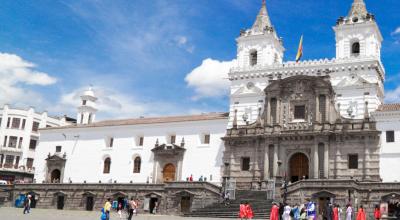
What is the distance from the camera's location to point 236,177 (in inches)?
1854

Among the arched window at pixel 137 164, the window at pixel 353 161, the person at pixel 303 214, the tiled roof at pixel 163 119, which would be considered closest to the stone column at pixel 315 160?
the window at pixel 353 161

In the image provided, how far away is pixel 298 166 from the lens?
A: 45.4 m

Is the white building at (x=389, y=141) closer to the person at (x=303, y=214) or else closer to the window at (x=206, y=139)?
the window at (x=206, y=139)

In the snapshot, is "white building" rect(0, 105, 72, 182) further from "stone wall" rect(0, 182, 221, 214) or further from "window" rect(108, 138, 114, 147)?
"window" rect(108, 138, 114, 147)

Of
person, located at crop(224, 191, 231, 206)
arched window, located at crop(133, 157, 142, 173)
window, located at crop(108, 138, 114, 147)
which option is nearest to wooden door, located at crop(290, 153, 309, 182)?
person, located at crop(224, 191, 231, 206)

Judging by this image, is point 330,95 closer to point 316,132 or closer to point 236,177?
point 316,132

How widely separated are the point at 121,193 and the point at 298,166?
1651 cm

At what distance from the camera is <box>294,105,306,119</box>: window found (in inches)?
1817

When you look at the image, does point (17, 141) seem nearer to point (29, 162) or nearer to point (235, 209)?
point (29, 162)

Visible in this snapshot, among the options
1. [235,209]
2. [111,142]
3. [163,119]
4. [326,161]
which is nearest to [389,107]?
[326,161]

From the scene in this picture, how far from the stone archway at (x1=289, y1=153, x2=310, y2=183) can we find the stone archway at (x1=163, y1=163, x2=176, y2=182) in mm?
12631

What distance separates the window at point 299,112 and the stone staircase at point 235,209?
8.77 m

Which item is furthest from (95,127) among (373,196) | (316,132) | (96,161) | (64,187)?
(373,196)

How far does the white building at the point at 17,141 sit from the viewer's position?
219 ft
